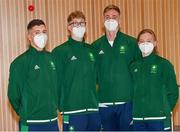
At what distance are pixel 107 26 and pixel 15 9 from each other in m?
2.10

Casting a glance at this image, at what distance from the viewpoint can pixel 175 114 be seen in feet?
21.9

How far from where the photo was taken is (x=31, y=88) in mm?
3898

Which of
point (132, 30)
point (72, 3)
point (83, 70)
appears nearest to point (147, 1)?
point (132, 30)

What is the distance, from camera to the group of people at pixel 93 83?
392cm

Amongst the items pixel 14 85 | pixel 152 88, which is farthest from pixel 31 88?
pixel 152 88

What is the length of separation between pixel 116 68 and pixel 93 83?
329 mm

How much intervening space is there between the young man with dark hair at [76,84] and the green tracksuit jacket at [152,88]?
1.57 feet

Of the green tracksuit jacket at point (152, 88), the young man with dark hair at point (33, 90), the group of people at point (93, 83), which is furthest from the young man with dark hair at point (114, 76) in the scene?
the young man with dark hair at point (33, 90)

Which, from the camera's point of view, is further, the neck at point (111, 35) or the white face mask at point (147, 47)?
the neck at point (111, 35)

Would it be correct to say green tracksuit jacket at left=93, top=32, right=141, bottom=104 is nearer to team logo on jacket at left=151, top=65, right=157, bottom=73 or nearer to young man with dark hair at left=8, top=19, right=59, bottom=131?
team logo on jacket at left=151, top=65, right=157, bottom=73

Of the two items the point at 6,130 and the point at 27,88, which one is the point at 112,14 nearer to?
the point at 27,88

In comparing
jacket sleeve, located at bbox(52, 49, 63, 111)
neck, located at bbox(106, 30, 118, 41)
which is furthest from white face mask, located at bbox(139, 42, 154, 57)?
jacket sleeve, located at bbox(52, 49, 63, 111)

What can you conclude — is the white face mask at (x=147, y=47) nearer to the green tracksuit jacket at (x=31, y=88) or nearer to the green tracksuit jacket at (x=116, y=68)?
the green tracksuit jacket at (x=116, y=68)

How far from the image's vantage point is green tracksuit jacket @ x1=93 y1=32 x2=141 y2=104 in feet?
14.4
